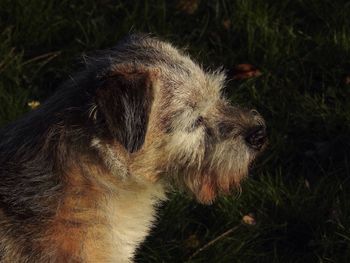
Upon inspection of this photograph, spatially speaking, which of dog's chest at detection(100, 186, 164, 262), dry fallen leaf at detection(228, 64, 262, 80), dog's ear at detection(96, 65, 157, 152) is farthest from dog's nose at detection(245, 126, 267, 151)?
dry fallen leaf at detection(228, 64, 262, 80)

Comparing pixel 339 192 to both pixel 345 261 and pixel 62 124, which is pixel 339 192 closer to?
pixel 345 261

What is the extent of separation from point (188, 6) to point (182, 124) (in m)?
2.58

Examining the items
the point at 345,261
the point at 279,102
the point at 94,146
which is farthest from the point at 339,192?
the point at 94,146

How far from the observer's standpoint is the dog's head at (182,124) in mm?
3957

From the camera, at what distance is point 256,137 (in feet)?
14.0

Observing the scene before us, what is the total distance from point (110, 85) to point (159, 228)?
5.28 feet

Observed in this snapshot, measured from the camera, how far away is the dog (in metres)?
3.91

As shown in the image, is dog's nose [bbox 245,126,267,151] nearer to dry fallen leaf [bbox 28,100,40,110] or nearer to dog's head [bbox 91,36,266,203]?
dog's head [bbox 91,36,266,203]

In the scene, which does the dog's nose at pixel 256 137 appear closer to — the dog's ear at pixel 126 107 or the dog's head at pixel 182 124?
the dog's head at pixel 182 124

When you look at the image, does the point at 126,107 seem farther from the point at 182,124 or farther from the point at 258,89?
the point at 258,89

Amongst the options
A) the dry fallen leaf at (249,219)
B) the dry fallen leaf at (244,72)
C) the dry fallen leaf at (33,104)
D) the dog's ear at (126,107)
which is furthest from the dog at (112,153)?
the dry fallen leaf at (244,72)

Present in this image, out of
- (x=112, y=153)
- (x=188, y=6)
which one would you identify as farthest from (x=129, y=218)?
(x=188, y=6)

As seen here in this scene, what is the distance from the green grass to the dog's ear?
1.38 metres

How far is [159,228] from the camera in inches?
204
